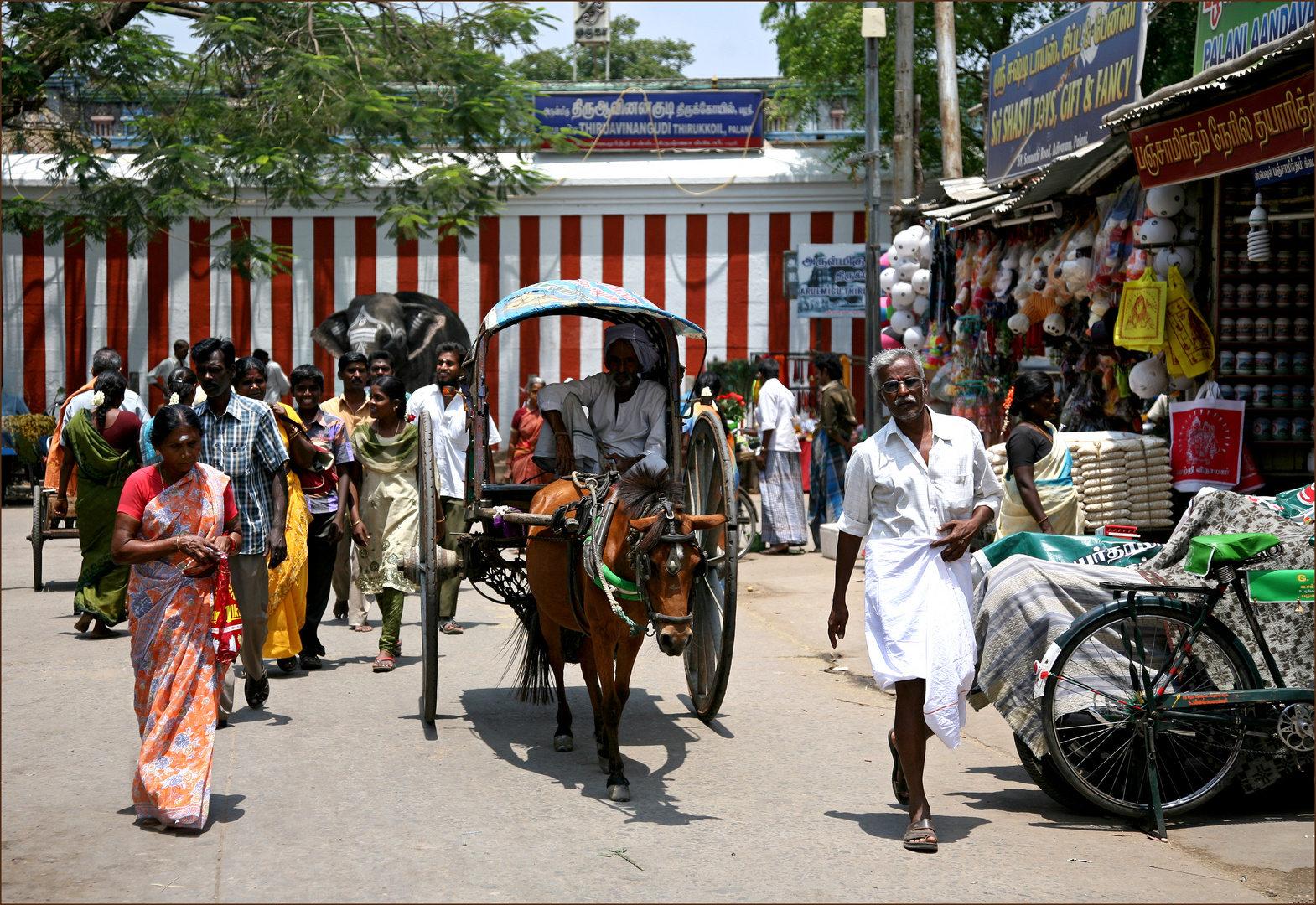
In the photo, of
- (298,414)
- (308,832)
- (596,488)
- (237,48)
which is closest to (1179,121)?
(596,488)

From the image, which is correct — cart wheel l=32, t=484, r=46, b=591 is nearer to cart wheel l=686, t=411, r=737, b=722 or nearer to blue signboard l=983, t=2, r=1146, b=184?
cart wheel l=686, t=411, r=737, b=722

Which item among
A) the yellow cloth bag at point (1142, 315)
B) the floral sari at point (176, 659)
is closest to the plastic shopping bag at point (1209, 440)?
the yellow cloth bag at point (1142, 315)

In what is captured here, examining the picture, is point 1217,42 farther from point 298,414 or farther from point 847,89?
point 847,89

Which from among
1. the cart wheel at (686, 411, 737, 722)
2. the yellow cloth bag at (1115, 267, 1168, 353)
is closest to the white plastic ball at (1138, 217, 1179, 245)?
the yellow cloth bag at (1115, 267, 1168, 353)

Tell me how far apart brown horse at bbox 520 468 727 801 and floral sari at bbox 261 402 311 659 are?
160 cm

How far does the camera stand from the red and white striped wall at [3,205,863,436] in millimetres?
21422

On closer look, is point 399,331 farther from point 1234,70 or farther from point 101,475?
point 1234,70

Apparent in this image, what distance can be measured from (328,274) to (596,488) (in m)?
16.8

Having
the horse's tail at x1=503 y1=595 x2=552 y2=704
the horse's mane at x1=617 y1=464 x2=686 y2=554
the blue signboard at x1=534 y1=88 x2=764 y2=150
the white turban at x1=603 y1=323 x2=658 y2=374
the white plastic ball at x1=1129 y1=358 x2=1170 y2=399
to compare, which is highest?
the blue signboard at x1=534 y1=88 x2=764 y2=150

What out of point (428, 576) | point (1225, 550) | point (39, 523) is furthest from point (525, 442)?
point (1225, 550)

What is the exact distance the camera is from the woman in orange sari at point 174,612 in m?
4.82

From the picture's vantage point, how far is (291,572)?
7.51m

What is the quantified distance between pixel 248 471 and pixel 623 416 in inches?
77.0

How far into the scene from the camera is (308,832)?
A: 479 centimetres
